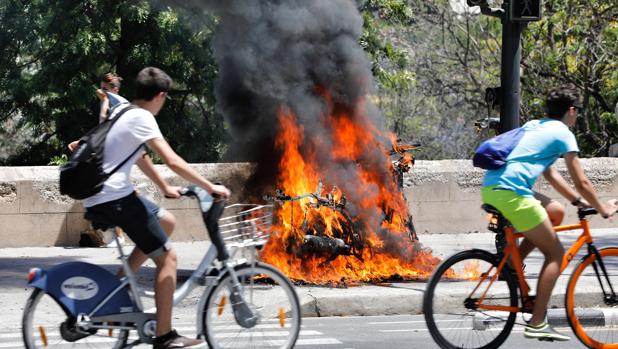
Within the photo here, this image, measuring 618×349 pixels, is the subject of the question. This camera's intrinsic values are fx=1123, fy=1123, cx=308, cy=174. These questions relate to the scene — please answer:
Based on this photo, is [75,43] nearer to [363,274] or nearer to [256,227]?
[363,274]

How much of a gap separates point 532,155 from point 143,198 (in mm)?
2285

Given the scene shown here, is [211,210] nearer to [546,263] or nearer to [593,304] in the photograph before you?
[546,263]

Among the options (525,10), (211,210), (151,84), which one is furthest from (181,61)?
(211,210)

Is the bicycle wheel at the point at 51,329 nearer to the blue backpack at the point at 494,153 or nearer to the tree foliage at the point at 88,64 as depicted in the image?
the blue backpack at the point at 494,153

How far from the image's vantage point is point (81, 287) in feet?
19.6

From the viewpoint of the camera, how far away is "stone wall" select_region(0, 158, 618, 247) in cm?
1321

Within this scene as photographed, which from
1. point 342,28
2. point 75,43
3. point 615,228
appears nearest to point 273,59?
point 342,28

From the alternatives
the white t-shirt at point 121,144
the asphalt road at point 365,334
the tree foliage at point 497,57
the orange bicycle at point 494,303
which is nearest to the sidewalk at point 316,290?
the asphalt road at point 365,334

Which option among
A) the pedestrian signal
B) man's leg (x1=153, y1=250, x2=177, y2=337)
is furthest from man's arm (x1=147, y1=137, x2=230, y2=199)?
the pedestrian signal

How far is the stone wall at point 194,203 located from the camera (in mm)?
13211

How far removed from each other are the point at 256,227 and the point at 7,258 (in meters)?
6.69

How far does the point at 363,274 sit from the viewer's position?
1034 centimetres

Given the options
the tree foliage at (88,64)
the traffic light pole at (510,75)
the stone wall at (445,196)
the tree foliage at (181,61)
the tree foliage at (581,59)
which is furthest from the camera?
the tree foliage at (581,59)

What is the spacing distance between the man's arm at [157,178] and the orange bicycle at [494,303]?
172 centimetres
